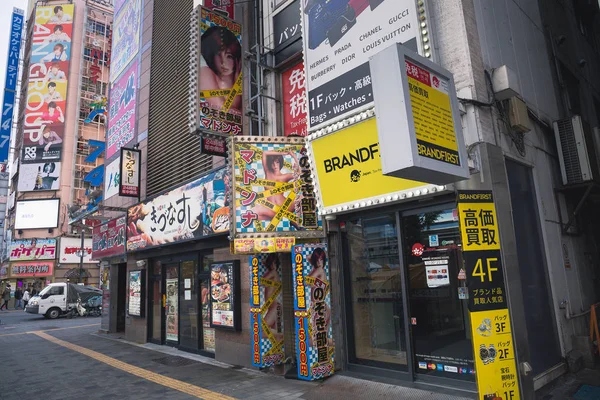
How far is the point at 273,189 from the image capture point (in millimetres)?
8102

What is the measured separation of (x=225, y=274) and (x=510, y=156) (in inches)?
264

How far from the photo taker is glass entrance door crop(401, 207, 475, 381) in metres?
6.24

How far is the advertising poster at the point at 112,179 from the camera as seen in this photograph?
52.1 feet

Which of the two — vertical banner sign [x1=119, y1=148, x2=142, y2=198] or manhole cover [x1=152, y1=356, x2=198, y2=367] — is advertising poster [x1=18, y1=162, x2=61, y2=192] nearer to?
vertical banner sign [x1=119, y1=148, x2=142, y2=198]

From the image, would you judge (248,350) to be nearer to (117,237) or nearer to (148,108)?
(117,237)

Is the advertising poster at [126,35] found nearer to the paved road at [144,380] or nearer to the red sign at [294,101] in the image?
the red sign at [294,101]

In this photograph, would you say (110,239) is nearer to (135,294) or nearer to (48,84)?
(135,294)

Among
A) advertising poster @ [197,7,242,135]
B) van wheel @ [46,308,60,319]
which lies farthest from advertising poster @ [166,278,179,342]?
van wheel @ [46,308,60,319]

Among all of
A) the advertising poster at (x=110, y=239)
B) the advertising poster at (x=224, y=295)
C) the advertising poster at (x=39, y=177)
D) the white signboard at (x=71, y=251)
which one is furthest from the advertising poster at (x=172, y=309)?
the advertising poster at (x=39, y=177)

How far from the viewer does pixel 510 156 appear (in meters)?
6.79

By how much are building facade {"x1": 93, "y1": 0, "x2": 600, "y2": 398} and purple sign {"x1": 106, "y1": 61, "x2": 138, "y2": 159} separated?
5.83 m

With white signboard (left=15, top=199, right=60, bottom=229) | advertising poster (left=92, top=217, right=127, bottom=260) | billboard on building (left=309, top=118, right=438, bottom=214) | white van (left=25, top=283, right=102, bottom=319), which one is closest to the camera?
billboard on building (left=309, top=118, right=438, bottom=214)

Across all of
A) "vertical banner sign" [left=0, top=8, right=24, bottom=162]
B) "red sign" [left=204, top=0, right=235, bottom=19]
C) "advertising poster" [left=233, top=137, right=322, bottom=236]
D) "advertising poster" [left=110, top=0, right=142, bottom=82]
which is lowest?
"advertising poster" [left=233, top=137, right=322, bottom=236]

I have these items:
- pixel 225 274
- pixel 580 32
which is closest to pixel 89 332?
pixel 225 274
